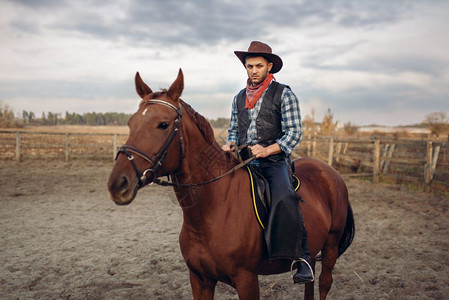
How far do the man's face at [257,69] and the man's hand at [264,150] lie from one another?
0.63 m

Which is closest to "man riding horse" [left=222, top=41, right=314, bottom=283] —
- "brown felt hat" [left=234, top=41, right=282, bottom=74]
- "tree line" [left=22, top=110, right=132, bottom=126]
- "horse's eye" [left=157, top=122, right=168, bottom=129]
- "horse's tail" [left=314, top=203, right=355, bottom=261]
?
"brown felt hat" [left=234, top=41, right=282, bottom=74]

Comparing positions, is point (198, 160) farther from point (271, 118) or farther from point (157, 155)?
point (271, 118)

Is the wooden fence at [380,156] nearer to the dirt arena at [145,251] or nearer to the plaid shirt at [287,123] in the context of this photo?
the dirt arena at [145,251]

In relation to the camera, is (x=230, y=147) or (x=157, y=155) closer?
(x=157, y=155)

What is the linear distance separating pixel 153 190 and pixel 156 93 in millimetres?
9732

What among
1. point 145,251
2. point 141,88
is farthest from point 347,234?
point 145,251

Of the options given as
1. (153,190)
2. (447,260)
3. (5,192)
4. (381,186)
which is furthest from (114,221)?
(381,186)

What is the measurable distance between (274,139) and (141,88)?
1207mm

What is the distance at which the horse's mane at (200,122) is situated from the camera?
2303 mm

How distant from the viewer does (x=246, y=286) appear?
2363 millimetres

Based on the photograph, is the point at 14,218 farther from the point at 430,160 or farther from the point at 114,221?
the point at 430,160

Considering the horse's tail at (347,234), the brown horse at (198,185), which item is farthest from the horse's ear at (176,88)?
the horse's tail at (347,234)

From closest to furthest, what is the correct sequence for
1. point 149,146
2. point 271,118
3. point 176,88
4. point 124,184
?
point 124,184
point 149,146
point 176,88
point 271,118

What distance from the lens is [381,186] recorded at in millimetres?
12086
